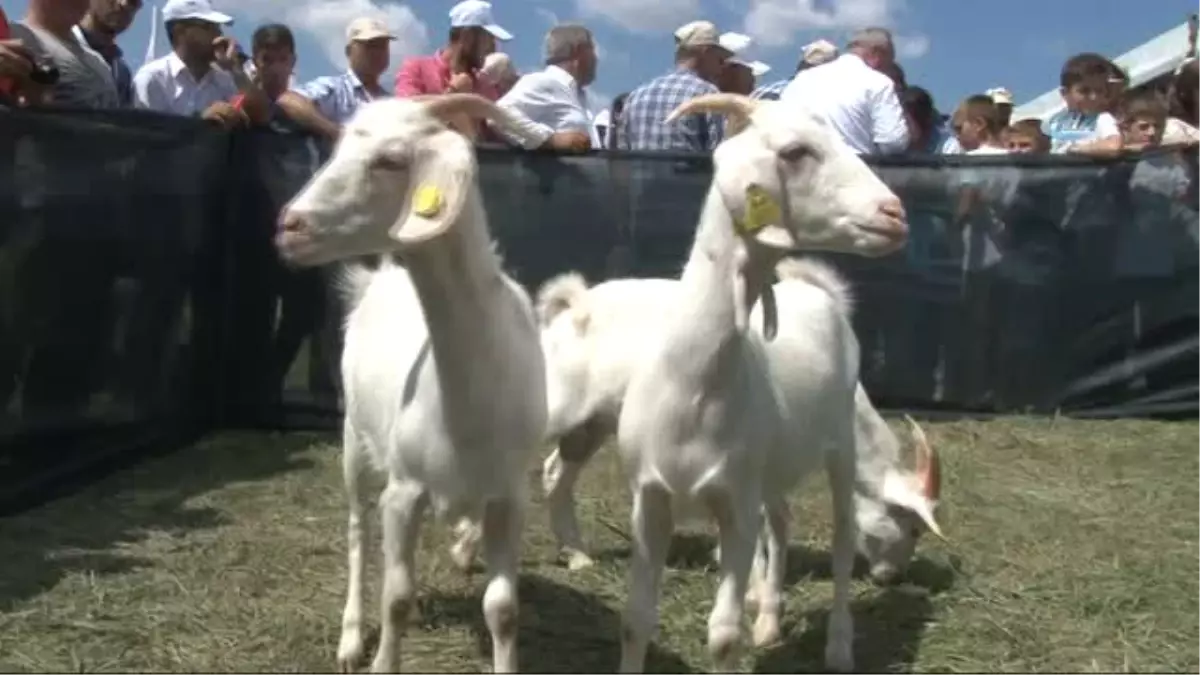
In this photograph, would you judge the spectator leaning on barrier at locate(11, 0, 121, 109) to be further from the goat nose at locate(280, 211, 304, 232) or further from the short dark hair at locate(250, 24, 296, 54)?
the goat nose at locate(280, 211, 304, 232)

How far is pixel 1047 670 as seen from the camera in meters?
5.20

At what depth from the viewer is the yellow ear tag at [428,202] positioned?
4.23 metres

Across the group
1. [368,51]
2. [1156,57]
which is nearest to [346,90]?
[368,51]

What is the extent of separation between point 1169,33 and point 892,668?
45.0 ft

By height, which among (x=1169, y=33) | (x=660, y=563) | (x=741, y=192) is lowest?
(x=660, y=563)

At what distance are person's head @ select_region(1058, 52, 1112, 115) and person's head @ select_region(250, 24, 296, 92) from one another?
202 inches

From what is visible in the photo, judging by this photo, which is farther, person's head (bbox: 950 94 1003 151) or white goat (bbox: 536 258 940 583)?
person's head (bbox: 950 94 1003 151)

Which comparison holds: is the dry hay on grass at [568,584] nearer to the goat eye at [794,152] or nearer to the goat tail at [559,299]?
the goat tail at [559,299]

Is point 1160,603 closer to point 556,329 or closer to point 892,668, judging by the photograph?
point 892,668

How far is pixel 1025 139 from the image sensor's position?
10891 mm

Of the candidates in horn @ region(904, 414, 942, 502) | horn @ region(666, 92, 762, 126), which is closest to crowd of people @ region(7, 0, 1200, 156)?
horn @ region(904, 414, 942, 502)

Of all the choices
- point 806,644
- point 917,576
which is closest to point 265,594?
Answer: point 806,644

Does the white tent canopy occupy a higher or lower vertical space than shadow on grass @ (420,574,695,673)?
higher

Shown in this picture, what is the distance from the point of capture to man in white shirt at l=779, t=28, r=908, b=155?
31.0 ft
